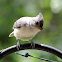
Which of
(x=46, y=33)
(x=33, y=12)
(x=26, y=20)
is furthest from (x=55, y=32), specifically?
(x=26, y=20)

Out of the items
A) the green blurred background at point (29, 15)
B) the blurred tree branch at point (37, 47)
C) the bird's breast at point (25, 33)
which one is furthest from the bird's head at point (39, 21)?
the green blurred background at point (29, 15)

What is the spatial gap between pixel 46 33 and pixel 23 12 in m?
0.62

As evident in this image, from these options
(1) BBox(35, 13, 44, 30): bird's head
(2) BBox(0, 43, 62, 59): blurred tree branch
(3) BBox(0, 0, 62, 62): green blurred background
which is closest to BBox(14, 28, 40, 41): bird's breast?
(1) BBox(35, 13, 44, 30): bird's head

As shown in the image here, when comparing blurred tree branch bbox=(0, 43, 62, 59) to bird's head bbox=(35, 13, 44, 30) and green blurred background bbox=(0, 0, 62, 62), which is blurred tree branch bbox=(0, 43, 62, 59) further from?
green blurred background bbox=(0, 0, 62, 62)

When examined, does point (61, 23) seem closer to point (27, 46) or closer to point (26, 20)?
point (26, 20)

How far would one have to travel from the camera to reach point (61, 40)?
10.2 feet

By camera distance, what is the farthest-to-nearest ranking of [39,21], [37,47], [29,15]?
[29,15], [39,21], [37,47]

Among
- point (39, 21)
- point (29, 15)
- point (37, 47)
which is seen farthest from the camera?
point (29, 15)

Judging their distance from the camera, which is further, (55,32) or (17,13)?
→ (55,32)

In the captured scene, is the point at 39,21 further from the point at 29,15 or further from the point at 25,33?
the point at 29,15

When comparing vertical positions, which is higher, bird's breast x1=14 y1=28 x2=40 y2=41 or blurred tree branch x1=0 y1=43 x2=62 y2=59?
bird's breast x1=14 y1=28 x2=40 y2=41

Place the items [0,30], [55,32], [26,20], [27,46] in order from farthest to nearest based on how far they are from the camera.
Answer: [55,32], [0,30], [26,20], [27,46]

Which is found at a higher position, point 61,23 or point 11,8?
point 11,8

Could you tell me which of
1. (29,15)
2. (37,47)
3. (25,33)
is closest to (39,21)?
(25,33)
